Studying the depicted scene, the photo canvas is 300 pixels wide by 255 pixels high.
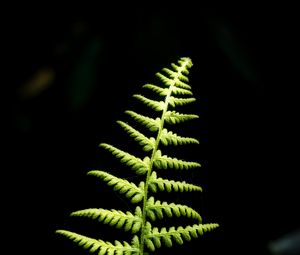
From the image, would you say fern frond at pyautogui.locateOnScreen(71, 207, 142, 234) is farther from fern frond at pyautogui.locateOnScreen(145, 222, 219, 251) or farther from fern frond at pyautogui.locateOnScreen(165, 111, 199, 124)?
fern frond at pyautogui.locateOnScreen(165, 111, 199, 124)

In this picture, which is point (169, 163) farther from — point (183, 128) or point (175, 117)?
point (183, 128)

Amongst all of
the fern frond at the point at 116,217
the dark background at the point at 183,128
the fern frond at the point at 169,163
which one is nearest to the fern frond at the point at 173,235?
the fern frond at the point at 116,217

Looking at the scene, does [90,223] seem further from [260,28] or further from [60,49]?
[260,28]

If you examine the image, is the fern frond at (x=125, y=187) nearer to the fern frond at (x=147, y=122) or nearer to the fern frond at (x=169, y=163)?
the fern frond at (x=169, y=163)

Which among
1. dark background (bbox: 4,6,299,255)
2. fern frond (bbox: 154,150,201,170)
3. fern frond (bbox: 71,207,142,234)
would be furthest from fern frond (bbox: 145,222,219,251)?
dark background (bbox: 4,6,299,255)

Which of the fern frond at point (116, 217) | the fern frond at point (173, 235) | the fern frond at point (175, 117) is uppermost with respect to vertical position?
the fern frond at point (175, 117)

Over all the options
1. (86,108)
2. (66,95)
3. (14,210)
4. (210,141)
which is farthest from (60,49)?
(210,141)

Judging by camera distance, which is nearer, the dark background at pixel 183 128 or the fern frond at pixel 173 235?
the fern frond at pixel 173 235

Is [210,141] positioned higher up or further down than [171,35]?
further down
